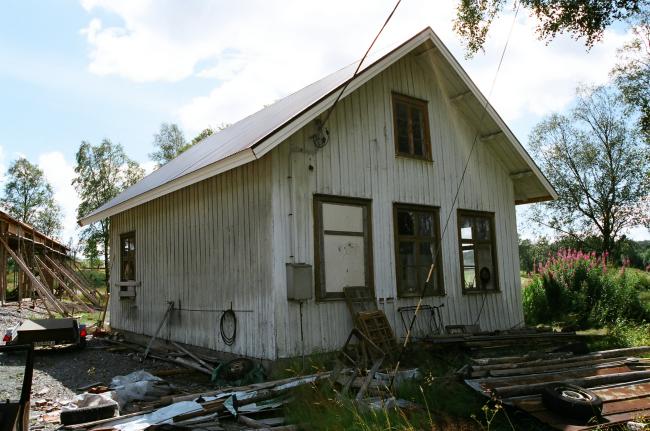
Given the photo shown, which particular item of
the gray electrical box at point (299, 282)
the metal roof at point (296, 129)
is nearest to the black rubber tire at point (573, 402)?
the gray electrical box at point (299, 282)

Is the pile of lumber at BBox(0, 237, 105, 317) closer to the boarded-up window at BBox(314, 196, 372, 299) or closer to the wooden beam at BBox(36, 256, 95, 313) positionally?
the wooden beam at BBox(36, 256, 95, 313)

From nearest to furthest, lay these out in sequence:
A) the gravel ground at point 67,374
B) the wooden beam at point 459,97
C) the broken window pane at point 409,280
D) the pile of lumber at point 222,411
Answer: the pile of lumber at point 222,411, the gravel ground at point 67,374, the broken window pane at point 409,280, the wooden beam at point 459,97

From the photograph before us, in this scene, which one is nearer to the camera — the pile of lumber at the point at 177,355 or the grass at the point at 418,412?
the grass at the point at 418,412

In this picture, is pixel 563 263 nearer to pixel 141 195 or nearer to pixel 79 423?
pixel 141 195

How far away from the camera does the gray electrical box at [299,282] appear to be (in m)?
8.09

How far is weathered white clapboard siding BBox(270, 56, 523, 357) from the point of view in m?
8.45

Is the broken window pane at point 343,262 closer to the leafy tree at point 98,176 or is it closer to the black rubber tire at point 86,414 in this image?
the black rubber tire at point 86,414

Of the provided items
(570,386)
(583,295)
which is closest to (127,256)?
(570,386)

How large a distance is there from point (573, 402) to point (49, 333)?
10736 millimetres

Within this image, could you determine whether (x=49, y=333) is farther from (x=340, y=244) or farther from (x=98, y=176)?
(x=98, y=176)

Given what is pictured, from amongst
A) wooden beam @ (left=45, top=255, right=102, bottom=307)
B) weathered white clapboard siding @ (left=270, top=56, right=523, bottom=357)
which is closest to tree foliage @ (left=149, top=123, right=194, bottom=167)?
wooden beam @ (left=45, top=255, right=102, bottom=307)

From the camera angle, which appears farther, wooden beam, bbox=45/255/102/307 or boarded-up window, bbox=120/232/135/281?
wooden beam, bbox=45/255/102/307

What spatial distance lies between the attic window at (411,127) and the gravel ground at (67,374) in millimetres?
5862

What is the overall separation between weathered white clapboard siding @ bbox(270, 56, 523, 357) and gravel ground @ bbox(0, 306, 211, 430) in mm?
2534
